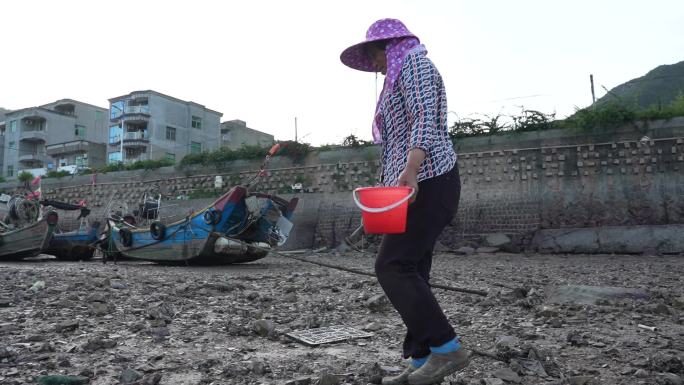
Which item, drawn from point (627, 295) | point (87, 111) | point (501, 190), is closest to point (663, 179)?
point (501, 190)

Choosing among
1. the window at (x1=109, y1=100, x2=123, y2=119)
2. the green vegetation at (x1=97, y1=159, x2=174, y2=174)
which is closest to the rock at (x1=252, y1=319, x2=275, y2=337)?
the green vegetation at (x1=97, y1=159, x2=174, y2=174)

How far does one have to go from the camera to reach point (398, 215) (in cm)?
201

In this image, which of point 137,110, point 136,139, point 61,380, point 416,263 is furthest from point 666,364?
point 137,110

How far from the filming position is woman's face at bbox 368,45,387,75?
2521mm

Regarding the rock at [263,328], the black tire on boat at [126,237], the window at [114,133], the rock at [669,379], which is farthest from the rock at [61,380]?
the window at [114,133]

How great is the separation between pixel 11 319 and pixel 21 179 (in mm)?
21677

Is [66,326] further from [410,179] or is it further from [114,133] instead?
[114,133]

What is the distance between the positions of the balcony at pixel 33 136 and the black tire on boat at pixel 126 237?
137ft

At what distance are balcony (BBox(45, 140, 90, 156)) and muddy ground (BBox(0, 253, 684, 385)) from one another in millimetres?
41046

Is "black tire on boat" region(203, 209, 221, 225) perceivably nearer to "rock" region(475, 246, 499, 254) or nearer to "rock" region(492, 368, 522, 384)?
"rock" region(475, 246, 499, 254)

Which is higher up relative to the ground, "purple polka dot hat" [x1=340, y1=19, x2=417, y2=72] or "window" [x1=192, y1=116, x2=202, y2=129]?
"window" [x1=192, y1=116, x2=202, y2=129]

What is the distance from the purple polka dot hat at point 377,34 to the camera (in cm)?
235

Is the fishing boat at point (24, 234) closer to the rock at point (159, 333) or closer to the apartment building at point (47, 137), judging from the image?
the rock at point (159, 333)

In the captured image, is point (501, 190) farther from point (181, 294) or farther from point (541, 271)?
point (181, 294)
